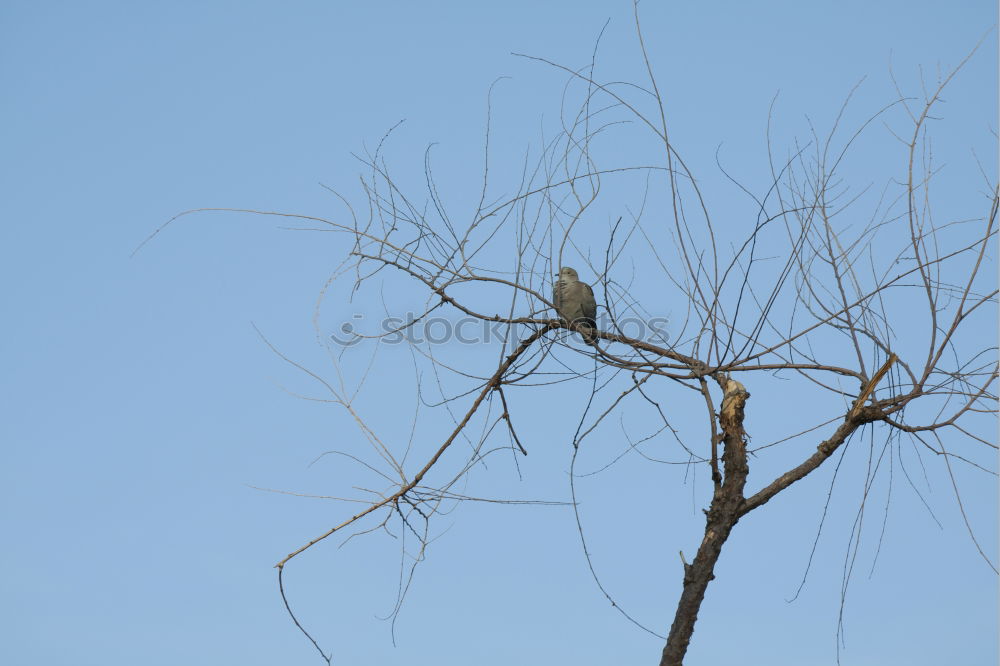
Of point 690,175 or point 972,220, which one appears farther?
point 972,220

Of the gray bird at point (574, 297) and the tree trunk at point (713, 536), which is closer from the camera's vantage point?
the tree trunk at point (713, 536)

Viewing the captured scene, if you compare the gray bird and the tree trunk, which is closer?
the tree trunk

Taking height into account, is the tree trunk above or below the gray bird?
below

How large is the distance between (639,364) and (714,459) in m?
0.53

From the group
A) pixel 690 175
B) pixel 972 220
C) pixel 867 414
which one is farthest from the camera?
pixel 867 414

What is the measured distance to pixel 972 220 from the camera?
355 centimetres

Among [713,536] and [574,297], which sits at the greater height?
[574,297]

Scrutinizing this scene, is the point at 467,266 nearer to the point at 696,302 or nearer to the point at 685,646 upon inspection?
the point at 696,302

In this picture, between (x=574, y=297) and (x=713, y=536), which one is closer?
(x=713, y=536)

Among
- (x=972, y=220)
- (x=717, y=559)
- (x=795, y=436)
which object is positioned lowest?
(x=717, y=559)

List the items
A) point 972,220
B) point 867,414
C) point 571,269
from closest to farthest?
point 972,220 → point 867,414 → point 571,269

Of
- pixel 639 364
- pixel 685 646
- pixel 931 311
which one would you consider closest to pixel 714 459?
pixel 639 364

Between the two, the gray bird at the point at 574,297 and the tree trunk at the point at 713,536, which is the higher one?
the gray bird at the point at 574,297

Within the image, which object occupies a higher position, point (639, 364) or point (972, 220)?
point (972, 220)
